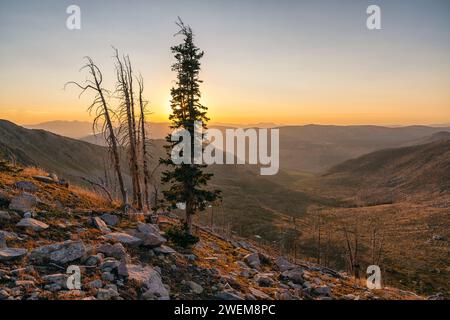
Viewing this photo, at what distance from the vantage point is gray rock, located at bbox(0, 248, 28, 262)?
35.8 feet

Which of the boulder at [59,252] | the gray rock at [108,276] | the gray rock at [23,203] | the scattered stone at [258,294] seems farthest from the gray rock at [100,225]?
the scattered stone at [258,294]

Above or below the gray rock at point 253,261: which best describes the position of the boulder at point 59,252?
above

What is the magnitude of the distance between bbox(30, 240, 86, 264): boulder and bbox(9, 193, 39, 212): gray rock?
11.6 feet

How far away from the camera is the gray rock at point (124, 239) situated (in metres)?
14.7

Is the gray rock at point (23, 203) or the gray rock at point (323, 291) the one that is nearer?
the gray rock at point (23, 203)

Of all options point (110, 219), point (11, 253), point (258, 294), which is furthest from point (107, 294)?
point (110, 219)

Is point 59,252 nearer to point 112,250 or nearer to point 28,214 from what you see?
point 112,250

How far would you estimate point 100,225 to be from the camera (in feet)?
51.5

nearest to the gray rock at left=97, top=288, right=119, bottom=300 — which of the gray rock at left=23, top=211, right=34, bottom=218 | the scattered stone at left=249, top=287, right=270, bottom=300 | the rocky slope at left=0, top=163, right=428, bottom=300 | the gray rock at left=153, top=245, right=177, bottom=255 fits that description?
the rocky slope at left=0, top=163, right=428, bottom=300

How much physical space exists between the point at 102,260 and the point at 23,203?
5.06 meters

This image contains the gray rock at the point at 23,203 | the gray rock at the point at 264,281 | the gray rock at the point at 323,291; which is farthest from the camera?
the gray rock at the point at 323,291

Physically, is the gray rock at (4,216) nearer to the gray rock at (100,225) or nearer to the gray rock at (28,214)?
the gray rock at (28,214)

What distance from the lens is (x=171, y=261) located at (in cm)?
1484

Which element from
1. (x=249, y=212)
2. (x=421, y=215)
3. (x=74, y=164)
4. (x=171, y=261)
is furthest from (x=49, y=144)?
(x=171, y=261)
